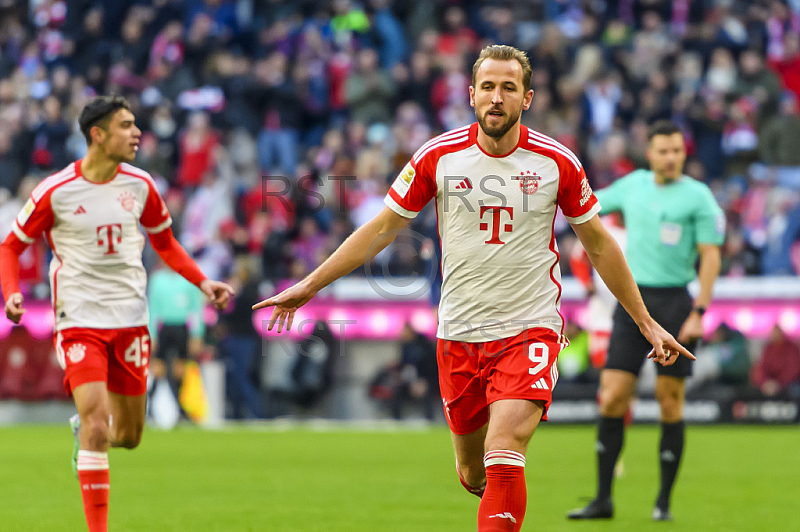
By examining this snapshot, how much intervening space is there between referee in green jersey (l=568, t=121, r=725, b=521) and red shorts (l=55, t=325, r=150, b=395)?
3.27 meters

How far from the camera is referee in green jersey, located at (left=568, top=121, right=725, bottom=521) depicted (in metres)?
8.17

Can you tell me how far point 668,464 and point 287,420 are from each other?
9.94 m

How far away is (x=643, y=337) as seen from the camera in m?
8.25

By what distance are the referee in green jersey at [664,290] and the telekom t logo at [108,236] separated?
140 inches

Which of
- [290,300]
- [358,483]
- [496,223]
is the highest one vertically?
[496,223]

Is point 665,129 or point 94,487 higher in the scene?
point 665,129

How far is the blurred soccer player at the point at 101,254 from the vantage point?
23.2 ft

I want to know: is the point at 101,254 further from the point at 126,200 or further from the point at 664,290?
the point at 664,290

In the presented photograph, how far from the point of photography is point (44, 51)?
77.5ft

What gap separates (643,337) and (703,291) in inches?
22.2

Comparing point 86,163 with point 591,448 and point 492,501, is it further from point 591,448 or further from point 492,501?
point 591,448

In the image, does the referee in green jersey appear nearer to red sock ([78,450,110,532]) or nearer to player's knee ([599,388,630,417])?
player's knee ([599,388,630,417])

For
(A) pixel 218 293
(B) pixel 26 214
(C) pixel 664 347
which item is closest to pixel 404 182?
(C) pixel 664 347

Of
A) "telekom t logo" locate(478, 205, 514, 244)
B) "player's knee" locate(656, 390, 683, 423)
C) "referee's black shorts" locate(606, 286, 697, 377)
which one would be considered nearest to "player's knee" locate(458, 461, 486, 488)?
"telekom t logo" locate(478, 205, 514, 244)
